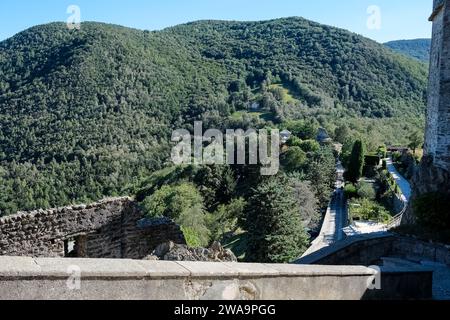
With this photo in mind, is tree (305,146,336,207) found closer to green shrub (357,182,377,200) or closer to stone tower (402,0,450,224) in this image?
green shrub (357,182,377,200)

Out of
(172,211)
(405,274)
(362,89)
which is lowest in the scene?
(172,211)

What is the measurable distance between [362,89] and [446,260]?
98.7 metres

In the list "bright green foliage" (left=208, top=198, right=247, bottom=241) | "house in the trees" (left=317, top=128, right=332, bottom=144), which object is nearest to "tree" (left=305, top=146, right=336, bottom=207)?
"bright green foliage" (left=208, top=198, right=247, bottom=241)

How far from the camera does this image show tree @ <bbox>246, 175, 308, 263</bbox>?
82.4 ft

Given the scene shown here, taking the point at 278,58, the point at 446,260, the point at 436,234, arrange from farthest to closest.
Answer: the point at 278,58, the point at 436,234, the point at 446,260

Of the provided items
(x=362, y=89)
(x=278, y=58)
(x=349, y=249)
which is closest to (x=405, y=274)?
(x=349, y=249)

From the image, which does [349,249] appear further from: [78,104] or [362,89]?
[362,89]

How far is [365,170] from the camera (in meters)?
44.9

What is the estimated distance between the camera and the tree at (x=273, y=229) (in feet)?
82.4

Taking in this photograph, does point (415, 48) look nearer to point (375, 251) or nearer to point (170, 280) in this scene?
point (375, 251)

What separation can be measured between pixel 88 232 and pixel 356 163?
3653 centimetres

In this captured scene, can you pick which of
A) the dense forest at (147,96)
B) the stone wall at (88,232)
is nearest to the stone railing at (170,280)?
the stone wall at (88,232)
